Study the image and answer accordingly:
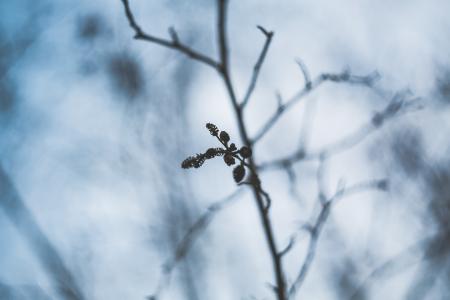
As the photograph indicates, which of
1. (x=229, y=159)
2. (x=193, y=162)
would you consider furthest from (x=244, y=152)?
(x=193, y=162)

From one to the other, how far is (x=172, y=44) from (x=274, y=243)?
0.93 m

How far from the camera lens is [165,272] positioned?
139cm

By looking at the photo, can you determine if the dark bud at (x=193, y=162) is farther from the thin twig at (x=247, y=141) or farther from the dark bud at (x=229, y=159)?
the thin twig at (x=247, y=141)

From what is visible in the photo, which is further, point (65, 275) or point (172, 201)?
point (172, 201)

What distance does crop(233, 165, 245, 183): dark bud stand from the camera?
98 centimetres

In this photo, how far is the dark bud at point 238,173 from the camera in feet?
3.21

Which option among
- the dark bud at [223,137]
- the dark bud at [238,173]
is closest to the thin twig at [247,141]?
the dark bud at [238,173]

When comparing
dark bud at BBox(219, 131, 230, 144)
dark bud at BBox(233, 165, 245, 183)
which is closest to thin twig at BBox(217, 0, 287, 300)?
dark bud at BBox(233, 165, 245, 183)

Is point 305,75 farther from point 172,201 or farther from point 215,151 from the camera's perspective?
point 172,201

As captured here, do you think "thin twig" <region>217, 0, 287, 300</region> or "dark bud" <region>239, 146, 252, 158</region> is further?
"thin twig" <region>217, 0, 287, 300</region>

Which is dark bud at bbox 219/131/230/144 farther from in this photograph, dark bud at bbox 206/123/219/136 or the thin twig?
the thin twig

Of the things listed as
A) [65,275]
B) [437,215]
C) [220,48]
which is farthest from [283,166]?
[437,215]

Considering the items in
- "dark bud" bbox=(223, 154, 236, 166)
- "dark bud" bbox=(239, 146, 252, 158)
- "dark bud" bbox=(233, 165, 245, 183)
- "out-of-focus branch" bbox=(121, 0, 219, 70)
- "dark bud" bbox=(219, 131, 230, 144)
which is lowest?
"dark bud" bbox=(233, 165, 245, 183)

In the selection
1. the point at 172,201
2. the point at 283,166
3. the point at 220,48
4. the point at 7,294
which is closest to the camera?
the point at 220,48
